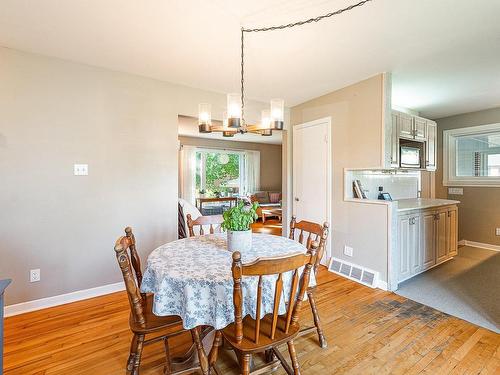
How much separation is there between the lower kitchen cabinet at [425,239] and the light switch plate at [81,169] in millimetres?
3491

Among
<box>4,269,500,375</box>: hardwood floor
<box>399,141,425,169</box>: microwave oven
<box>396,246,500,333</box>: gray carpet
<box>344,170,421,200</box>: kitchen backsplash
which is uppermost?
<box>399,141,425,169</box>: microwave oven

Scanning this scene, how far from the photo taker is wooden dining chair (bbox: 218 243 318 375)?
1.18 metres

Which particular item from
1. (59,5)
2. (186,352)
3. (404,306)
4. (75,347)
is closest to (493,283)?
(404,306)

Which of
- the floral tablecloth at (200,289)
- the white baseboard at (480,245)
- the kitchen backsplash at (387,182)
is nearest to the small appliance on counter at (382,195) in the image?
the kitchen backsplash at (387,182)

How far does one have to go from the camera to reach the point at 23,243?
8.06ft

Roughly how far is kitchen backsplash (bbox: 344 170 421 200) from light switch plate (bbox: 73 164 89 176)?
305 centimetres

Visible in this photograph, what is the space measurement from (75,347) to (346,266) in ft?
9.60

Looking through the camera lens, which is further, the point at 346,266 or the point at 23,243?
the point at 346,266

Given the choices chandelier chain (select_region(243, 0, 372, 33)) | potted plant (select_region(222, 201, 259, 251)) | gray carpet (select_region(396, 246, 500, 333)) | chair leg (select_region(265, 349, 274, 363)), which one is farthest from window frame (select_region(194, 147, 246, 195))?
chair leg (select_region(265, 349, 274, 363))

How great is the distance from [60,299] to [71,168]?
4.39 ft

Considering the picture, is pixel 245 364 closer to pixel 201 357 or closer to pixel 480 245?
pixel 201 357

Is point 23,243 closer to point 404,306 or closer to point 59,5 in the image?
point 59,5

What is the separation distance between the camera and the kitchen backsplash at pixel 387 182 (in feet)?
11.2

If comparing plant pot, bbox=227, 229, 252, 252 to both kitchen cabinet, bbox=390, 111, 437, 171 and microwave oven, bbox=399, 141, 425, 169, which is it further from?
microwave oven, bbox=399, 141, 425, 169
